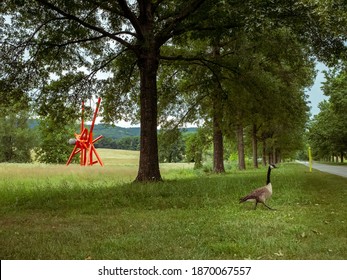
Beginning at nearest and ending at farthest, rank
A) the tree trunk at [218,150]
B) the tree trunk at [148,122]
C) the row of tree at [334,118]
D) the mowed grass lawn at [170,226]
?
1. the mowed grass lawn at [170,226]
2. the tree trunk at [148,122]
3. the tree trunk at [218,150]
4. the row of tree at [334,118]

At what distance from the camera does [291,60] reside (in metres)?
20.9

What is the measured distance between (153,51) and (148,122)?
10.2ft

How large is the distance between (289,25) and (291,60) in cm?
629

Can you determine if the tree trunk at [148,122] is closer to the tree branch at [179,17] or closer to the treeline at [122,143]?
the tree branch at [179,17]

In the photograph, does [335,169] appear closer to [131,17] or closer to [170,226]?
[131,17]

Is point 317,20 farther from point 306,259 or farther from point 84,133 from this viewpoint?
point 84,133

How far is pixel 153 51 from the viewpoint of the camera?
56.1 feet

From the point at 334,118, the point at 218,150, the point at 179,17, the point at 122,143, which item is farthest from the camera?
the point at 122,143

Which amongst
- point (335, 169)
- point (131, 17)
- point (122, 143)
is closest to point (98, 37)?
point (131, 17)

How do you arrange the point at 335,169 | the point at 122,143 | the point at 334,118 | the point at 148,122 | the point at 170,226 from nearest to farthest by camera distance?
the point at 170,226
the point at 148,122
the point at 335,169
the point at 334,118
the point at 122,143

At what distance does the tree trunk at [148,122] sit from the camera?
1680cm

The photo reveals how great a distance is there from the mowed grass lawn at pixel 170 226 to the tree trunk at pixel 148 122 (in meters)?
3.48

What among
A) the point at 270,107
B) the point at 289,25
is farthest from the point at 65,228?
the point at 270,107

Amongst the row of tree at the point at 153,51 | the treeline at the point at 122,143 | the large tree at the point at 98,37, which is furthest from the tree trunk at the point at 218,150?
the treeline at the point at 122,143
